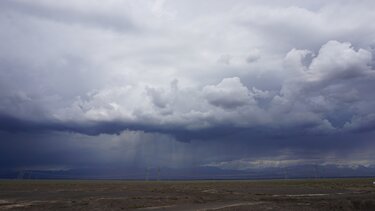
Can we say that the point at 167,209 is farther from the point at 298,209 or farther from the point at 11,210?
the point at 11,210

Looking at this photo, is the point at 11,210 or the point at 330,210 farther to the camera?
the point at 11,210

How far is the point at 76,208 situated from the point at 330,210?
37.9m

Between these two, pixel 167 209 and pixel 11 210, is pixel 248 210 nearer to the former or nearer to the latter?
pixel 167 209

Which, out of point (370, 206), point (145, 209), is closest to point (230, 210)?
point (145, 209)

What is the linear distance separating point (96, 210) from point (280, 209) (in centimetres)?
2663

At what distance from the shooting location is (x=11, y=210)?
6166cm

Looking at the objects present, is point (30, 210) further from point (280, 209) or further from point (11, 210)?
point (280, 209)

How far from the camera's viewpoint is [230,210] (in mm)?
56094

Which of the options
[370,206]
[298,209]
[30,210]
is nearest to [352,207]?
[370,206]

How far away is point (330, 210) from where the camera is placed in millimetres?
56812

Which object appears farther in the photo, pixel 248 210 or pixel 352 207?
pixel 352 207

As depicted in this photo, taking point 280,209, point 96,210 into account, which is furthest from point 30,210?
point 280,209

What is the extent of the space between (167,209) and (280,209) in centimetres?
1644

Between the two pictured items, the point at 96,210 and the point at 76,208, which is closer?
the point at 96,210
